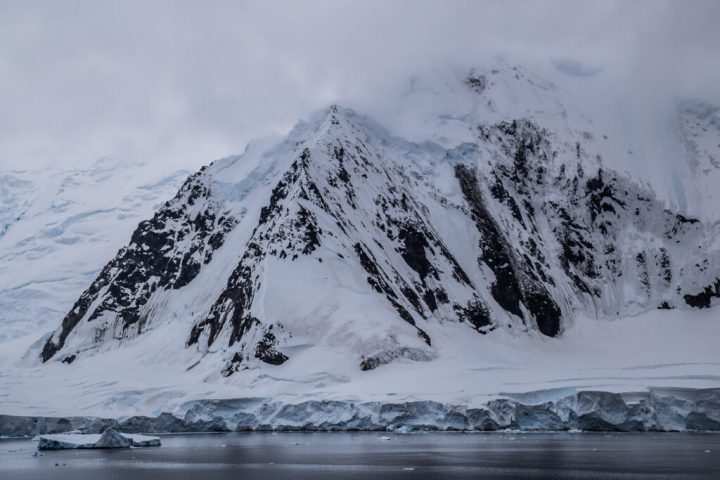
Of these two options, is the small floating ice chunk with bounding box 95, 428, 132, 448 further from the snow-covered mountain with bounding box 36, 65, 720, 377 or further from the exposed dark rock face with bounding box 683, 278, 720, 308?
the exposed dark rock face with bounding box 683, 278, 720, 308

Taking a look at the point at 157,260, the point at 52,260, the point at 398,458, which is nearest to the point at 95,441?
the point at 398,458

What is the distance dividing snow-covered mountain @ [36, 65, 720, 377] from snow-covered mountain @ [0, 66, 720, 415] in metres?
0.34

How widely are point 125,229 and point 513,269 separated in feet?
303

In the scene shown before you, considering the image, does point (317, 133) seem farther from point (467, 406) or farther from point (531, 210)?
point (467, 406)

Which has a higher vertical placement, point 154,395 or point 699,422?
point 154,395

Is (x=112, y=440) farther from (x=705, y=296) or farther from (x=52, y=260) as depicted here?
(x=52, y=260)

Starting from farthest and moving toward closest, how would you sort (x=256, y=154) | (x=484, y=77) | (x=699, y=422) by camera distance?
(x=484, y=77), (x=256, y=154), (x=699, y=422)

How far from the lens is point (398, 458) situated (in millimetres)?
52188

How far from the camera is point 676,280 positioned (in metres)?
135

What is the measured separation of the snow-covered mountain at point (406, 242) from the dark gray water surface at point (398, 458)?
110 ft

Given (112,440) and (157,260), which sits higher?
(157,260)

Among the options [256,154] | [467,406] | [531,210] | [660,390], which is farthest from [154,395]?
[531,210]

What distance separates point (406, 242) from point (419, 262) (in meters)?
3.82

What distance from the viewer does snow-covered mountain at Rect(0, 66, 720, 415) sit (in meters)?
96.2
